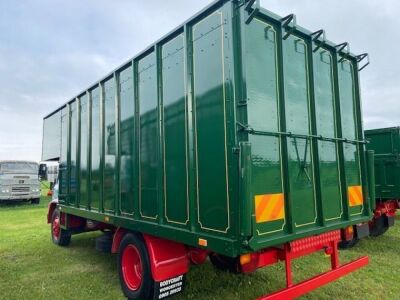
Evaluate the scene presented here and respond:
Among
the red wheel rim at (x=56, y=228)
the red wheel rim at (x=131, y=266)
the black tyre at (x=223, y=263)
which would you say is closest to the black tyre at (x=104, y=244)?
the red wheel rim at (x=131, y=266)

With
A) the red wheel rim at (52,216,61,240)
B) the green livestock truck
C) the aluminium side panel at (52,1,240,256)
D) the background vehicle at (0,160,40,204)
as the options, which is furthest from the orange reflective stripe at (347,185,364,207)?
the background vehicle at (0,160,40,204)

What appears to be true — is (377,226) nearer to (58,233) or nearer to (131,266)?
(131,266)

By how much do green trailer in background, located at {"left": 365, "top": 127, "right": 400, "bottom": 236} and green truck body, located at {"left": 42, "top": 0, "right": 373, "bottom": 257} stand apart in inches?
147

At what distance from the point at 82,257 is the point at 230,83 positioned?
5668 millimetres

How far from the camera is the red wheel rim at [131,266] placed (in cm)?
485

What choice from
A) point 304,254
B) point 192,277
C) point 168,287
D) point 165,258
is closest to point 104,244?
point 192,277

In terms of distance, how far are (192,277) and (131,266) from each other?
1141 mm

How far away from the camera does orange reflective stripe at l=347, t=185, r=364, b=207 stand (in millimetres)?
4576

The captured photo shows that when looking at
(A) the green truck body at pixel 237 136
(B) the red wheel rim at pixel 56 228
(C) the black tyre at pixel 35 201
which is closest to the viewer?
(A) the green truck body at pixel 237 136

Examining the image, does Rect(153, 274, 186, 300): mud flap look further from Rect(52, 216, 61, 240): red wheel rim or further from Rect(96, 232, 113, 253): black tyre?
Rect(52, 216, 61, 240): red wheel rim

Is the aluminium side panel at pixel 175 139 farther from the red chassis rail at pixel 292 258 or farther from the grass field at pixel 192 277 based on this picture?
the grass field at pixel 192 277

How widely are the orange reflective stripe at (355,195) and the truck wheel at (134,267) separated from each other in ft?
9.21

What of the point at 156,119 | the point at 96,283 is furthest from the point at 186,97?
the point at 96,283

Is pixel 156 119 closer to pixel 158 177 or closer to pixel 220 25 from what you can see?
pixel 158 177
